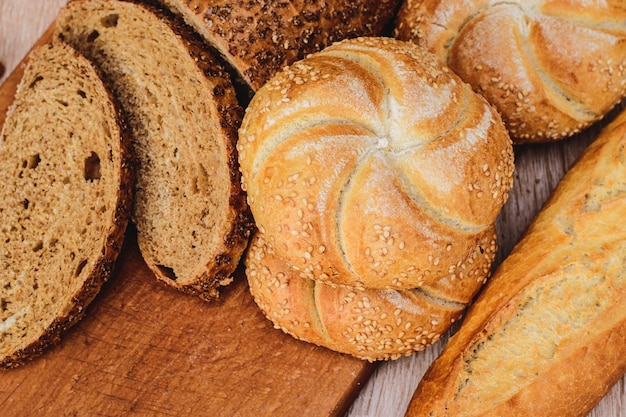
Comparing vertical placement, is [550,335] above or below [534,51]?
below

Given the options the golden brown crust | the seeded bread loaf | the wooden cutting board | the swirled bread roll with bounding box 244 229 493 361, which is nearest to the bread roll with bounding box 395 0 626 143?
the seeded bread loaf

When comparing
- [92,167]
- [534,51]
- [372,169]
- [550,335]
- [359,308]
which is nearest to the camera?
[372,169]

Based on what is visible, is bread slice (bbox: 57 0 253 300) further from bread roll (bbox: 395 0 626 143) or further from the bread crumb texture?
bread roll (bbox: 395 0 626 143)

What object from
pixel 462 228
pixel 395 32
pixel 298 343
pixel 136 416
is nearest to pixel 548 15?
pixel 395 32

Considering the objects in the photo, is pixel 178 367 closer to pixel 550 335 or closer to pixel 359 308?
pixel 359 308

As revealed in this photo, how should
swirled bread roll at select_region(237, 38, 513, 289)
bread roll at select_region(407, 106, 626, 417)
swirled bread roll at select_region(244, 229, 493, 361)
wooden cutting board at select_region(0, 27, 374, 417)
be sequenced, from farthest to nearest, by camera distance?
1. wooden cutting board at select_region(0, 27, 374, 417)
2. swirled bread roll at select_region(244, 229, 493, 361)
3. bread roll at select_region(407, 106, 626, 417)
4. swirled bread roll at select_region(237, 38, 513, 289)

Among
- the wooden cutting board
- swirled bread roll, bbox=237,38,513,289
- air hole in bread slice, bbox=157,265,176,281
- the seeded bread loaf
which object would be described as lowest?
the wooden cutting board

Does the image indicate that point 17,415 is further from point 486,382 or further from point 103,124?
point 486,382

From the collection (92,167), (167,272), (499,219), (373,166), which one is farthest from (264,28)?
(499,219)
